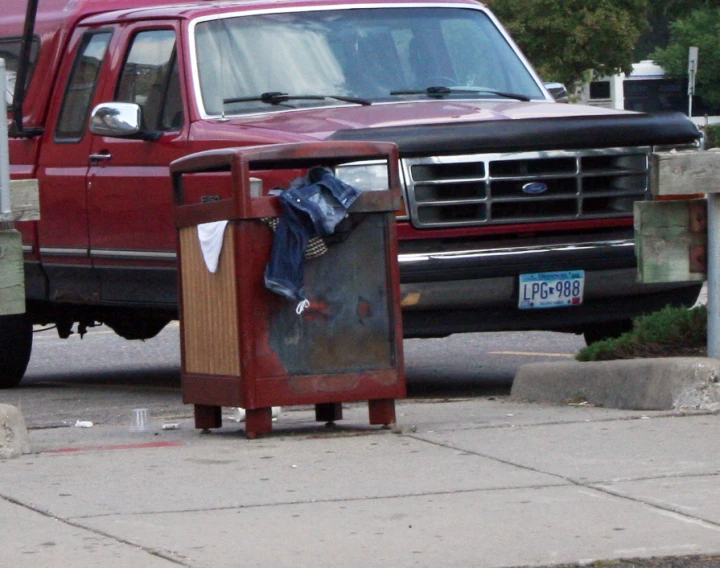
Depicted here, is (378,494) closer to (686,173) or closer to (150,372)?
(686,173)

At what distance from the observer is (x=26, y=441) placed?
261 inches

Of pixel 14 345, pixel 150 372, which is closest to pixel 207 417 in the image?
pixel 14 345

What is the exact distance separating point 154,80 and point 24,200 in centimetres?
252

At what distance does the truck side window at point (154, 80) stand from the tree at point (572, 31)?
33195 millimetres

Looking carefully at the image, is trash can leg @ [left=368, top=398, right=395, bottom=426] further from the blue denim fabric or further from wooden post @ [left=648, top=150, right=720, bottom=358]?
wooden post @ [left=648, top=150, right=720, bottom=358]

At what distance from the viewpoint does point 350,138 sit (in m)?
7.86

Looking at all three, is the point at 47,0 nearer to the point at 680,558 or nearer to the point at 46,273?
the point at 46,273

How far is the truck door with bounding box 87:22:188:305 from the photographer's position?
8.87 metres

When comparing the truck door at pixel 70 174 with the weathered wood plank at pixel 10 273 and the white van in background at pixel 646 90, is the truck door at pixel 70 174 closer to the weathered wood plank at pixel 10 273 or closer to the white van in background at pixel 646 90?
the weathered wood plank at pixel 10 273

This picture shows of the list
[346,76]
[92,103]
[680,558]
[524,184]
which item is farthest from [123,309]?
[680,558]

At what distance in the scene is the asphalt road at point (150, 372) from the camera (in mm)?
9156

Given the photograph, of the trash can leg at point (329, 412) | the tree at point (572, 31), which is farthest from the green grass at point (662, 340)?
the tree at point (572, 31)

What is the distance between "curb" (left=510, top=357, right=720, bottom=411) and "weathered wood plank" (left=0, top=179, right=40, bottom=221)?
2538mm

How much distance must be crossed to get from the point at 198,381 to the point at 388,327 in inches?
33.4
